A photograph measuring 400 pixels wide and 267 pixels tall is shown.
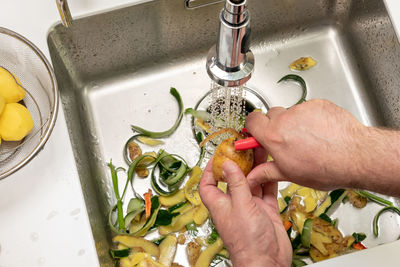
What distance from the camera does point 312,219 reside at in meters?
1.10

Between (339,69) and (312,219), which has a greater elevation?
(339,69)

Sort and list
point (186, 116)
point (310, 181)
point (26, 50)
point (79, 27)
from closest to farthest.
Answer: point (310, 181)
point (26, 50)
point (79, 27)
point (186, 116)

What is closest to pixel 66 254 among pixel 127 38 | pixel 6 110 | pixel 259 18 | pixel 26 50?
pixel 6 110

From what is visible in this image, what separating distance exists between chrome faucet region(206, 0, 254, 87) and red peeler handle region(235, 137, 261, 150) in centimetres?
13

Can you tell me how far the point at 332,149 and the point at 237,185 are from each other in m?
0.18

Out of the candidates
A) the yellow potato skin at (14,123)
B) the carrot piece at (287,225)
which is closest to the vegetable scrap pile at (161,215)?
the carrot piece at (287,225)

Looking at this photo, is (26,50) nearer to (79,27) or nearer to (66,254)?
(79,27)

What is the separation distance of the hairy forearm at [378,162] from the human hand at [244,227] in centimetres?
18

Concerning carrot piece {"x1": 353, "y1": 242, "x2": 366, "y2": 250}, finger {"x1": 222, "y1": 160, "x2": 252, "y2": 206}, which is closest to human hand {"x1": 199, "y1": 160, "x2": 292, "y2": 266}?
finger {"x1": 222, "y1": 160, "x2": 252, "y2": 206}

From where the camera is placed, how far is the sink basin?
1.09 metres

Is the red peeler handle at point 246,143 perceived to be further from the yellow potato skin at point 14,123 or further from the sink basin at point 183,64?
the yellow potato skin at point 14,123

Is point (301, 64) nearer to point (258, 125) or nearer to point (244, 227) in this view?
point (258, 125)

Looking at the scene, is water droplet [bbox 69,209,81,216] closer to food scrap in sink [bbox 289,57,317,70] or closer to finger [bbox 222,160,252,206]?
finger [bbox 222,160,252,206]

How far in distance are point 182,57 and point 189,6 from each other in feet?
0.60
